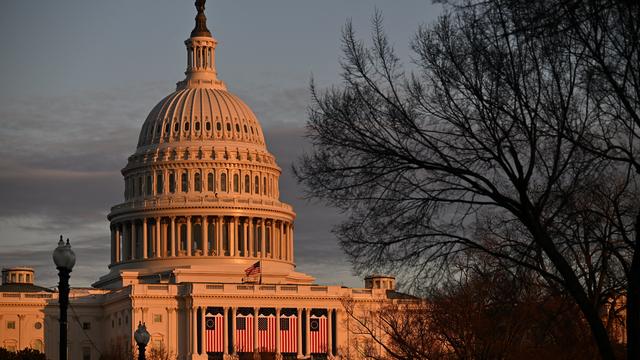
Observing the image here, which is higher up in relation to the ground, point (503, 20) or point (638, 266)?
point (503, 20)

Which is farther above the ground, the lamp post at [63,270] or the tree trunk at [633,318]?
the lamp post at [63,270]

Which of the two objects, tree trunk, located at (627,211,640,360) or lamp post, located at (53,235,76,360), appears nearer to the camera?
tree trunk, located at (627,211,640,360)

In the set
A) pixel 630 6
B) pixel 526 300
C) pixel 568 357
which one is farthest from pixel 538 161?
pixel 568 357

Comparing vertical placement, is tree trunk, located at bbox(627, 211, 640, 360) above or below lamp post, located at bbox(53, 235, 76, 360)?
below

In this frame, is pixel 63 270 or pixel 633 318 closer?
pixel 633 318

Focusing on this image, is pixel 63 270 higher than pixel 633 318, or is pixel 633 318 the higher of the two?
pixel 63 270

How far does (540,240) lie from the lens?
43.3 meters

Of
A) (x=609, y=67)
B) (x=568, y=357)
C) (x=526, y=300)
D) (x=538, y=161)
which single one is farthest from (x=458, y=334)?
(x=609, y=67)

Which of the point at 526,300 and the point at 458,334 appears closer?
the point at 526,300

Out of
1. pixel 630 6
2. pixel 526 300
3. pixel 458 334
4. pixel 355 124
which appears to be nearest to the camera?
pixel 630 6

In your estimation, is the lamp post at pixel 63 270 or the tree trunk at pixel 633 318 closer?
the tree trunk at pixel 633 318

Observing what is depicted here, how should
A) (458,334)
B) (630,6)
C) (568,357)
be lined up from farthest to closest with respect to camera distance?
(458,334) < (568,357) < (630,6)

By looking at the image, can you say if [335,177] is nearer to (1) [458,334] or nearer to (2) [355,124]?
(2) [355,124]

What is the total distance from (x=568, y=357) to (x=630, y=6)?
30.9 metres
